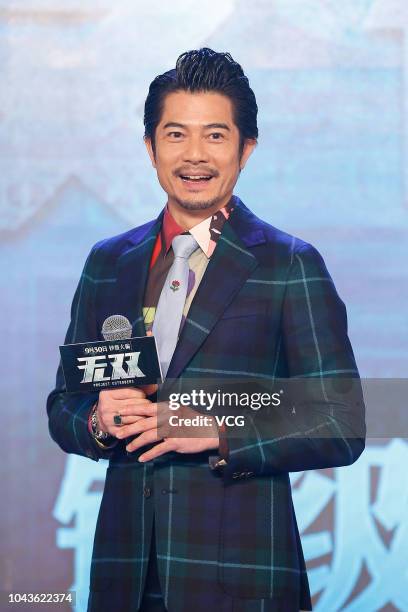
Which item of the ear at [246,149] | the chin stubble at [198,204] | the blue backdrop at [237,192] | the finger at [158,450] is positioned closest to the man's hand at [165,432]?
the finger at [158,450]

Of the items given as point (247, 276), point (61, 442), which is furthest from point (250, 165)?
point (61, 442)

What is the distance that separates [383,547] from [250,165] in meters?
1.11

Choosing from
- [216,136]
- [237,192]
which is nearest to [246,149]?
[216,136]

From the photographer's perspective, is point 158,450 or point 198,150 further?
point 198,150

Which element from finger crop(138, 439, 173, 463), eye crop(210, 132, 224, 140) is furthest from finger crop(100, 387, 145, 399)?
eye crop(210, 132, 224, 140)

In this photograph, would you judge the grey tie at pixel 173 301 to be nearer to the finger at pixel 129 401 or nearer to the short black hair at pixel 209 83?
the finger at pixel 129 401

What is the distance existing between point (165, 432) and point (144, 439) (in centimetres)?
4

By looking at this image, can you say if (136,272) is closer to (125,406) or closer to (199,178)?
(199,178)

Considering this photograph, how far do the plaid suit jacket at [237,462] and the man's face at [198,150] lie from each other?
0.14 metres

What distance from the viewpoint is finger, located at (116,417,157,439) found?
1.92 meters

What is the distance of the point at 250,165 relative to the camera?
9.64 feet

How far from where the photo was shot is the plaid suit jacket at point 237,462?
1945mm

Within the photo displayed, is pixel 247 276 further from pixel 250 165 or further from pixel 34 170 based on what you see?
pixel 34 170

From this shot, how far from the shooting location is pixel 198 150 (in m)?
2.18
